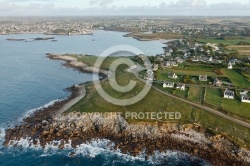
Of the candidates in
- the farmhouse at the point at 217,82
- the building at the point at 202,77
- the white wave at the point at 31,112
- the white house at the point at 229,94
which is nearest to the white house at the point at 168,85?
the building at the point at 202,77

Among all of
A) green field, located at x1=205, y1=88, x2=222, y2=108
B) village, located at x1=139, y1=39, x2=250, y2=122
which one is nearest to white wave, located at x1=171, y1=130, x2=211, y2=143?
village, located at x1=139, y1=39, x2=250, y2=122

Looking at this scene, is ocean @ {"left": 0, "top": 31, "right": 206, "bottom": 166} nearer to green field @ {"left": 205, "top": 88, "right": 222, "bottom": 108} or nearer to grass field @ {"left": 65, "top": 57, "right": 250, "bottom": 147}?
grass field @ {"left": 65, "top": 57, "right": 250, "bottom": 147}

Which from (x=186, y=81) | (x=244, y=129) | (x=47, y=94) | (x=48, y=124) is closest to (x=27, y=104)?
(x=47, y=94)

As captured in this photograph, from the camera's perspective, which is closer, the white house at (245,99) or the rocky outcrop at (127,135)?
the rocky outcrop at (127,135)

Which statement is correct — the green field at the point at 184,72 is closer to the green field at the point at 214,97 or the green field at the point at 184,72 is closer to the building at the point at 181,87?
the building at the point at 181,87

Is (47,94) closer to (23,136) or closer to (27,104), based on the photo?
(27,104)

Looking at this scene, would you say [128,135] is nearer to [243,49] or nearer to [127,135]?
[127,135]
